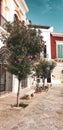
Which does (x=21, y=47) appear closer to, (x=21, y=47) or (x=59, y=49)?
(x=21, y=47)

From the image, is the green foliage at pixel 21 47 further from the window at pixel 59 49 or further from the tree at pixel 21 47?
the window at pixel 59 49

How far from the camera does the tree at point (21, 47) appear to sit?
39.9 feet

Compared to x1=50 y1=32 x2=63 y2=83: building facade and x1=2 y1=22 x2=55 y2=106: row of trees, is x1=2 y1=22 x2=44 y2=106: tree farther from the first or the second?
x1=50 y1=32 x2=63 y2=83: building facade

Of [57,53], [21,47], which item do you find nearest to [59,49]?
[57,53]

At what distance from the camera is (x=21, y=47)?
40.2 feet

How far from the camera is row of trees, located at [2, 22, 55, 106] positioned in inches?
479

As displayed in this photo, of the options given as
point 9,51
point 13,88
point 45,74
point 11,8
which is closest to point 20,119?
point 9,51

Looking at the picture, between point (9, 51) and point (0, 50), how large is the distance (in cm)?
461

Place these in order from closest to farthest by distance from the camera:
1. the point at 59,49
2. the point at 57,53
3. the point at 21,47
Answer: the point at 21,47, the point at 57,53, the point at 59,49

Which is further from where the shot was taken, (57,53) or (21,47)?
(57,53)

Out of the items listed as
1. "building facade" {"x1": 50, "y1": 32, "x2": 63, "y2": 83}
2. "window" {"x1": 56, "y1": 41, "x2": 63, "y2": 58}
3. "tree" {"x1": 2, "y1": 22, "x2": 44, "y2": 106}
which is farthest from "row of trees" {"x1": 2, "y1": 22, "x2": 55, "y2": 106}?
"window" {"x1": 56, "y1": 41, "x2": 63, "y2": 58}

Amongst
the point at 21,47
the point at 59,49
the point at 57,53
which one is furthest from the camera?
the point at 59,49

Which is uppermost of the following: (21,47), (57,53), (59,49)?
(59,49)

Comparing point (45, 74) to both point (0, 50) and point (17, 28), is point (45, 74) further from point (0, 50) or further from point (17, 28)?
point (17, 28)
